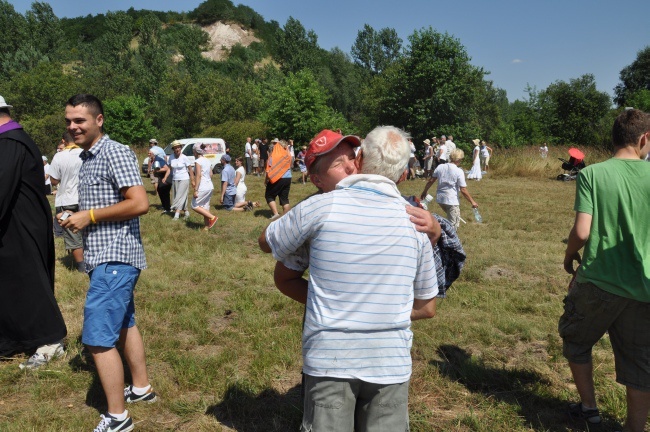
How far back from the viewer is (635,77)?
49.1 metres

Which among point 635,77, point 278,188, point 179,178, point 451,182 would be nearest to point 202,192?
point 179,178

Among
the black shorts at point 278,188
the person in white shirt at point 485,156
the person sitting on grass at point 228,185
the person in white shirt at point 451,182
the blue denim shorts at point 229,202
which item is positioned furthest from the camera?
the person in white shirt at point 485,156

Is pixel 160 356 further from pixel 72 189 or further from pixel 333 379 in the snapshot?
pixel 72 189

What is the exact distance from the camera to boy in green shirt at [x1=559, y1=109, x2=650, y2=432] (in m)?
2.68

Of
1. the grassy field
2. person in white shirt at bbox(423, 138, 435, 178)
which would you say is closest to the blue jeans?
the grassy field

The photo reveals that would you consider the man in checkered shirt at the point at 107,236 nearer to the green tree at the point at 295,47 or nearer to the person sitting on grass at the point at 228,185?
the person sitting on grass at the point at 228,185

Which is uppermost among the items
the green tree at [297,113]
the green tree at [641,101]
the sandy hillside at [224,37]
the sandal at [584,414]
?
the sandy hillside at [224,37]

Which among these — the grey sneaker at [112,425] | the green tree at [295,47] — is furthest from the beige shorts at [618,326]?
the green tree at [295,47]

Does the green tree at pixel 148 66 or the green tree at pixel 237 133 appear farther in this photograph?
the green tree at pixel 148 66

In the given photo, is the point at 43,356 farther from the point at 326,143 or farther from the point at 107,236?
the point at 326,143


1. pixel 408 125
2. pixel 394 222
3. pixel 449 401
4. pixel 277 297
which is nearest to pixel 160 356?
pixel 277 297

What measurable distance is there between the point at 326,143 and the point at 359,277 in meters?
0.65

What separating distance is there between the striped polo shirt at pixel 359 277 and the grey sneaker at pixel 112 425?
63.8 inches

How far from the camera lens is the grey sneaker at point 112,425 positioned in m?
2.91
